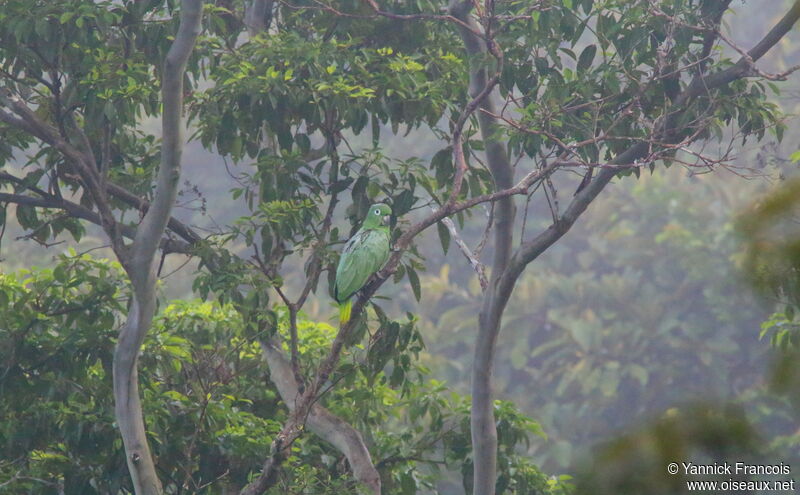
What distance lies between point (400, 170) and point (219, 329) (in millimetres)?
1506

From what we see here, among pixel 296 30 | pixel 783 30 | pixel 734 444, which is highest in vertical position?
pixel 296 30

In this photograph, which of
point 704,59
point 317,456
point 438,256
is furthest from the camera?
point 438,256

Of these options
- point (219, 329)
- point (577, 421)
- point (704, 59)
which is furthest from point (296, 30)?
point (577, 421)

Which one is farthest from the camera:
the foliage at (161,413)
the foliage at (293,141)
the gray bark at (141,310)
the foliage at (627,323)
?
the foliage at (627,323)

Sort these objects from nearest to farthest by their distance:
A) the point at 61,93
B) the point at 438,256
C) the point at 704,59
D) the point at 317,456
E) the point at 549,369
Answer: the point at 704,59, the point at 61,93, the point at 317,456, the point at 549,369, the point at 438,256

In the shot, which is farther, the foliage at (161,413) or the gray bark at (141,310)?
the foliage at (161,413)

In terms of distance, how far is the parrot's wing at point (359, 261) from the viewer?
4445 millimetres

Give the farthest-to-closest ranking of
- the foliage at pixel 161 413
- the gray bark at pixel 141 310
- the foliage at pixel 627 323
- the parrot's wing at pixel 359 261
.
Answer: the foliage at pixel 627 323
the foliage at pixel 161 413
the parrot's wing at pixel 359 261
the gray bark at pixel 141 310

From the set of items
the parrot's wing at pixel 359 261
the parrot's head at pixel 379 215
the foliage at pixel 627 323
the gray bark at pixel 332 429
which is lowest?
the gray bark at pixel 332 429

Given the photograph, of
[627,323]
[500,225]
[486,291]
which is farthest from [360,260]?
[627,323]

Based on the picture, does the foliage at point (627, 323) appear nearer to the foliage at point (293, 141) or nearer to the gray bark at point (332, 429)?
the foliage at point (293, 141)

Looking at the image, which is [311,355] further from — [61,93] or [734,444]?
[734,444]

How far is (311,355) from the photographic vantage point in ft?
18.6

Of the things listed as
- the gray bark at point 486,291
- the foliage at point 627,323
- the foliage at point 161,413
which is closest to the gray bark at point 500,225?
the gray bark at point 486,291
